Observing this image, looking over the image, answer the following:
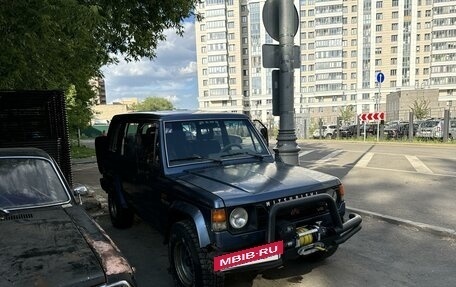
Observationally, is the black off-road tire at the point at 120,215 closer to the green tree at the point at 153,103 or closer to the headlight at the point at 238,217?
the headlight at the point at 238,217

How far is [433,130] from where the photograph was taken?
2250 centimetres

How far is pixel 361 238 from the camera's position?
5203 millimetres

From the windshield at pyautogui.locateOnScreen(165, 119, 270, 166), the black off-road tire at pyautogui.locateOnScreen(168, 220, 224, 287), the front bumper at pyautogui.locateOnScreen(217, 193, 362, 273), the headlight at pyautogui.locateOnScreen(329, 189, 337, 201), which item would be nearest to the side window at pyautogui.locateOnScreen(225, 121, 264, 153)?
the windshield at pyautogui.locateOnScreen(165, 119, 270, 166)

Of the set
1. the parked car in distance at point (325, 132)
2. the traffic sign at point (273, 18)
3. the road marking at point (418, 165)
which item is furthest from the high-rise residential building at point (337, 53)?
the traffic sign at point (273, 18)

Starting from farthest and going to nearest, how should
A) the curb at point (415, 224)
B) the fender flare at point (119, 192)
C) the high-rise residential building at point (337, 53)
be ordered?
the high-rise residential building at point (337, 53)
the fender flare at point (119, 192)
the curb at point (415, 224)

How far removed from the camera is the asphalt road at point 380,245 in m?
3.95

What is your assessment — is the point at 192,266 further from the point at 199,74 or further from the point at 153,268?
→ the point at 199,74

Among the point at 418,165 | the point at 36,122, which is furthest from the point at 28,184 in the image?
the point at 418,165

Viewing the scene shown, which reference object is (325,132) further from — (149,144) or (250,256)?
(250,256)

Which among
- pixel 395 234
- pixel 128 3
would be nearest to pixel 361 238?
pixel 395 234

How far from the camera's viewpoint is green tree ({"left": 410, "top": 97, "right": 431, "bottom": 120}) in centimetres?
4029

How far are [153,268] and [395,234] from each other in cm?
351

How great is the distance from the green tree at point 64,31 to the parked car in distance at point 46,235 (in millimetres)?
2162

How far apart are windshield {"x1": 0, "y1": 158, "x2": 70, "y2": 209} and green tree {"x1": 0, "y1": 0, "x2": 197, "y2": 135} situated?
2.18 metres
